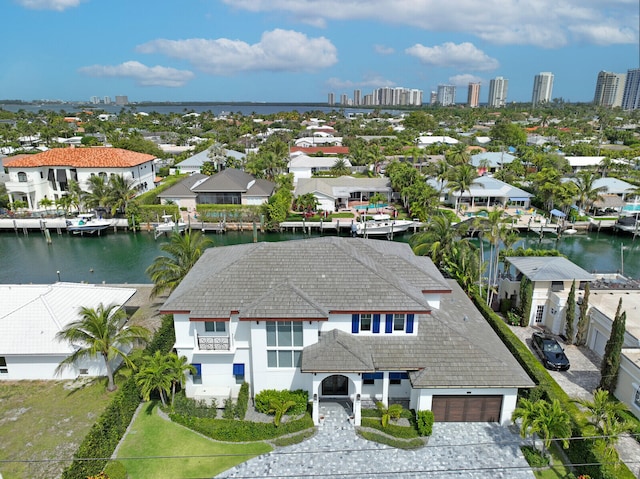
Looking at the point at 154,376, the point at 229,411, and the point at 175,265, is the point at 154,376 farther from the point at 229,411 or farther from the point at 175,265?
the point at 175,265

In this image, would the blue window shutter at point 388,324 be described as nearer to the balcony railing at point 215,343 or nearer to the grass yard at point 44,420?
the balcony railing at point 215,343

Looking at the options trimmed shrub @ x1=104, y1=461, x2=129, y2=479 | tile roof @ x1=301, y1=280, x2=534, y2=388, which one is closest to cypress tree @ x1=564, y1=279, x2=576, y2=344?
tile roof @ x1=301, y1=280, x2=534, y2=388

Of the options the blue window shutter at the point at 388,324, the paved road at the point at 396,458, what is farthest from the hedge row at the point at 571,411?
the blue window shutter at the point at 388,324

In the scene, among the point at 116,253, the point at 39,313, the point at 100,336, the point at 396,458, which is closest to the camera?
the point at 396,458

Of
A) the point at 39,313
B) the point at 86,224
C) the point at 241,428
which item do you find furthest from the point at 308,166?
the point at 241,428

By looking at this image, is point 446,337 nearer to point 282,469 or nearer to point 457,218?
point 282,469

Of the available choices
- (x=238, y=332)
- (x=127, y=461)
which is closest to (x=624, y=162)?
(x=238, y=332)
